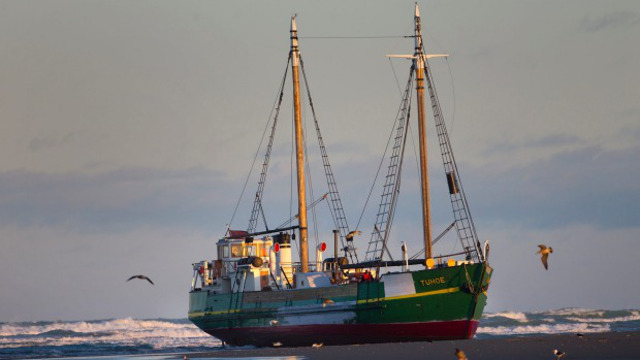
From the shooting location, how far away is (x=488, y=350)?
53.7m

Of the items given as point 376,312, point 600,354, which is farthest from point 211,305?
point 600,354

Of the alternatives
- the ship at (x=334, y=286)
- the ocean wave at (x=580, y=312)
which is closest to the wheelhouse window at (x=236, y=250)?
the ship at (x=334, y=286)

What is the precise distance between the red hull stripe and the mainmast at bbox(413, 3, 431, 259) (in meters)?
5.25

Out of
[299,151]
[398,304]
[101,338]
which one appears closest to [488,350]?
[398,304]

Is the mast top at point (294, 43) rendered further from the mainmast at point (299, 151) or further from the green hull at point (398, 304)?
the green hull at point (398, 304)

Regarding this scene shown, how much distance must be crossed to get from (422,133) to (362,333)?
42.5 feet

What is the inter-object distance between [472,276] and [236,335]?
62.3ft

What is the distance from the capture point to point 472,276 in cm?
6456

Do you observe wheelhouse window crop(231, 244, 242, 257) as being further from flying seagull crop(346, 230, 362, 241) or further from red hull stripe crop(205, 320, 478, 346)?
flying seagull crop(346, 230, 362, 241)

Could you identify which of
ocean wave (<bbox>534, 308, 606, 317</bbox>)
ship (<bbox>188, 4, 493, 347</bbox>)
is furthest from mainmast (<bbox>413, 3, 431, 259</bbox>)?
ocean wave (<bbox>534, 308, 606, 317</bbox>)

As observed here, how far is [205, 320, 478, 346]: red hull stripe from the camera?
2547 inches

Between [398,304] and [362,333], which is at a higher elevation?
A: [398,304]

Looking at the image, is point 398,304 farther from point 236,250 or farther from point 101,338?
point 101,338

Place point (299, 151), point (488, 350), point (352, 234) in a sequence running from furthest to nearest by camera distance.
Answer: point (299, 151) < point (352, 234) < point (488, 350)
